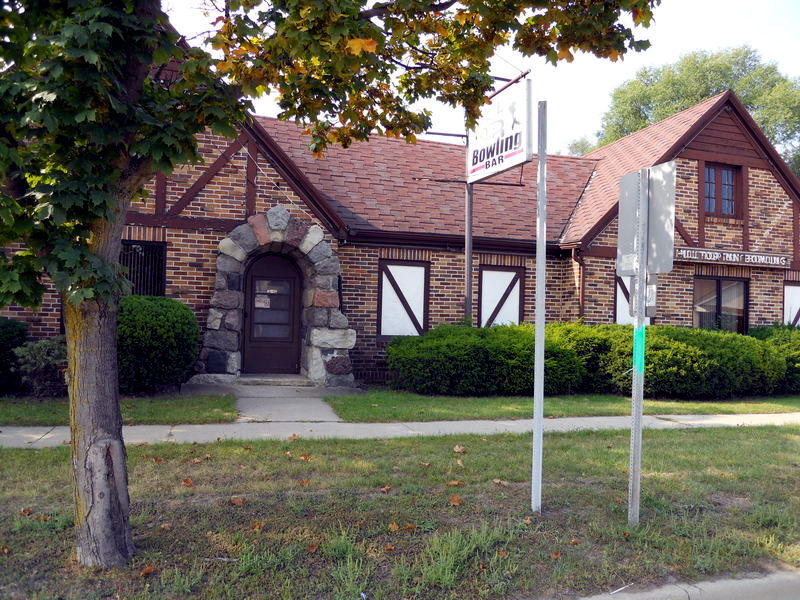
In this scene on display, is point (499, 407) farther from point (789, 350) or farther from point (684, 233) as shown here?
point (684, 233)

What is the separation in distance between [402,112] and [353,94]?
77cm

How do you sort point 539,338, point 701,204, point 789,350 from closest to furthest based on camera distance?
point 539,338, point 789,350, point 701,204

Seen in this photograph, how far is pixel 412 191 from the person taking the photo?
14641mm

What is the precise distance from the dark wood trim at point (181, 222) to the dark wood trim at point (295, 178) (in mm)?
1168

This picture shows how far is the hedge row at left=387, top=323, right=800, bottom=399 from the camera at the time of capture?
11438 mm

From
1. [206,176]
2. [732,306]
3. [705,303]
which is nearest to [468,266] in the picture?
[206,176]

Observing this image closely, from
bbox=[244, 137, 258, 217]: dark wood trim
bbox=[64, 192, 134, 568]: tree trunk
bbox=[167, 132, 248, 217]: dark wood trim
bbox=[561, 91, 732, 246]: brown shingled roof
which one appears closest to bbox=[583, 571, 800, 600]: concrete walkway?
bbox=[64, 192, 134, 568]: tree trunk

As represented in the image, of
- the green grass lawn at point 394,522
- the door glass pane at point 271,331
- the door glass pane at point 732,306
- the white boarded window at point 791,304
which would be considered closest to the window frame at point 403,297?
the door glass pane at point 271,331

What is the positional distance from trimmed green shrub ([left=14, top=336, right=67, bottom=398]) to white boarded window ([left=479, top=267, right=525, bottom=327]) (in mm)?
8078

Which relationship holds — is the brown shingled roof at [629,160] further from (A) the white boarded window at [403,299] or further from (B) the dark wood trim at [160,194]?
(B) the dark wood trim at [160,194]

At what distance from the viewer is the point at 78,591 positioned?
3.65 meters

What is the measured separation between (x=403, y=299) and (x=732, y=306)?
318 inches

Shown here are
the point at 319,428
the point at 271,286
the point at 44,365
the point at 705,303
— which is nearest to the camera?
the point at 319,428

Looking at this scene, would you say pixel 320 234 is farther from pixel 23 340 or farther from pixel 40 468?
pixel 40 468
